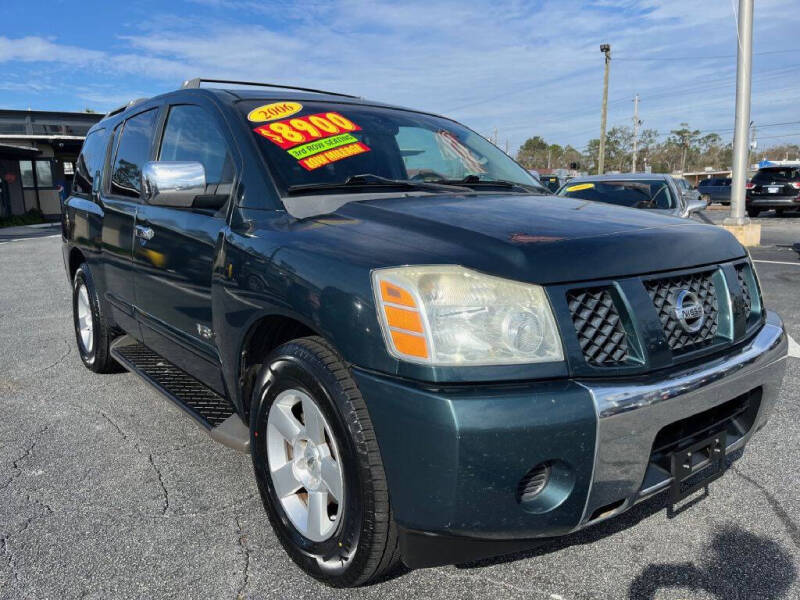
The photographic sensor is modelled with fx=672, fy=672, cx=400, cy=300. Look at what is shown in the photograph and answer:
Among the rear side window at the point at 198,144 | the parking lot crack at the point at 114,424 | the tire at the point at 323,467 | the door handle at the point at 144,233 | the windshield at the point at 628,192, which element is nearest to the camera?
the tire at the point at 323,467

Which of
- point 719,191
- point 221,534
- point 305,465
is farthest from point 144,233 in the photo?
point 719,191

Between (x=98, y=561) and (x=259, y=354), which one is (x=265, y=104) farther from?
(x=98, y=561)

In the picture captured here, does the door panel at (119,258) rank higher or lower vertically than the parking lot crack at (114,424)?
higher

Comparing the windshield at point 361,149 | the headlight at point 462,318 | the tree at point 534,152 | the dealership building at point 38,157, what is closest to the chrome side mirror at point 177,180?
the windshield at point 361,149

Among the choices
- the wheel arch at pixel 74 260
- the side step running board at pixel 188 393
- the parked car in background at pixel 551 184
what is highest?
the parked car in background at pixel 551 184

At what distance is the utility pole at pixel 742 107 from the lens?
42.4 feet

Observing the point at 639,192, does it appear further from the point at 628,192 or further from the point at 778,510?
the point at 778,510

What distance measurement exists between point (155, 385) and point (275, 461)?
4.37 ft

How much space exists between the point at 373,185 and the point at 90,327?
289 centimetres

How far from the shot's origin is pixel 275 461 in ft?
7.89

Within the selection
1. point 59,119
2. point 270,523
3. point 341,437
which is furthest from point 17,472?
point 59,119

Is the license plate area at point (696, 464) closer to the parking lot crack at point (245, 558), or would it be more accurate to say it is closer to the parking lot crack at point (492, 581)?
the parking lot crack at point (492, 581)

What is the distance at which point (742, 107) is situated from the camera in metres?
13.2

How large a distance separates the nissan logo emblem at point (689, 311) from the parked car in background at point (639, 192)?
6.24 meters
